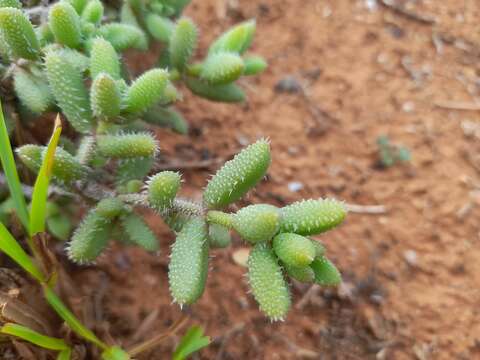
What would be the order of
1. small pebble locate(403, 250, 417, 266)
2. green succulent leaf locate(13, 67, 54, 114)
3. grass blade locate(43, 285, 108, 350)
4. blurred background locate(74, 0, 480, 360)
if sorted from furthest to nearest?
small pebble locate(403, 250, 417, 266)
blurred background locate(74, 0, 480, 360)
green succulent leaf locate(13, 67, 54, 114)
grass blade locate(43, 285, 108, 350)

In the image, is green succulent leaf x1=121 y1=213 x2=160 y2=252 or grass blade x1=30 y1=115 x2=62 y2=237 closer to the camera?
grass blade x1=30 y1=115 x2=62 y2=237

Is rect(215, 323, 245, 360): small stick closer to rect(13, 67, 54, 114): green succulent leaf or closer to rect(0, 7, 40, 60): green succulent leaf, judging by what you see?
rect(13, 67, 54, 114): green succulent leaf

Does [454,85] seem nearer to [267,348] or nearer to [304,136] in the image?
[304,136]

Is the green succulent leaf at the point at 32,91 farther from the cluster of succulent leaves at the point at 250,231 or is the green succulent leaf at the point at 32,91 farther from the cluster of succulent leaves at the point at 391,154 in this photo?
the cluster of succulent leaves at the point at 391,154

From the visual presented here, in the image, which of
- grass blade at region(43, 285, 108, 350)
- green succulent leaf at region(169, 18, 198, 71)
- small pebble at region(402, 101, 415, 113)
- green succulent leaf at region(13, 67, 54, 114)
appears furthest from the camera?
small pebble at region(402, 101, 415, 113)

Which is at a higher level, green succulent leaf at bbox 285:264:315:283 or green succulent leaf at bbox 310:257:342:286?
green succulent leaf at bbox 285:264:315:283

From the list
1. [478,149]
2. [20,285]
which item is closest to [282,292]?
[20,285]

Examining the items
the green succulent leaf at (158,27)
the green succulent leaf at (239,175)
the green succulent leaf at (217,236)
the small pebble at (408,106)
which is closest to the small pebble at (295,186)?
the small pebble at (408,106)

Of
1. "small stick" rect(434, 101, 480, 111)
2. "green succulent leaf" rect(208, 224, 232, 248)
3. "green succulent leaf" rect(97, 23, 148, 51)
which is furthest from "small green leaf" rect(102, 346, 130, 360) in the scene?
"small stick" rect(434, 101, 480, 111)
